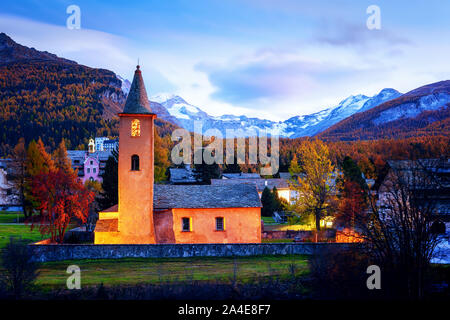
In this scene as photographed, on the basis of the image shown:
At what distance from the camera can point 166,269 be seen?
23969mm

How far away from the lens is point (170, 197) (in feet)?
109

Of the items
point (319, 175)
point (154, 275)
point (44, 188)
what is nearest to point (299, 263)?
point (154, 275)

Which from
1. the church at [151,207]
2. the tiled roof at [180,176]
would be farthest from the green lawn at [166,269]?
the tiled roof at [180,176]

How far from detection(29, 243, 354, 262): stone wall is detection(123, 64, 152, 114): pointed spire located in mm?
10319

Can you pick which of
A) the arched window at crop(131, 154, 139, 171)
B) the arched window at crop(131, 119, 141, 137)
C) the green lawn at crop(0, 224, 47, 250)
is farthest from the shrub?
the green lawn at crop(0, 224, 47, 250)

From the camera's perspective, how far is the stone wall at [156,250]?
27078 millimetres

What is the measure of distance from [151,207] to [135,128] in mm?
6268

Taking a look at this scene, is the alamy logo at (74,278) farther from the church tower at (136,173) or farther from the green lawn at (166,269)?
the church tower at (136,173)

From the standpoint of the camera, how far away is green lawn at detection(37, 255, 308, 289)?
2144 cm

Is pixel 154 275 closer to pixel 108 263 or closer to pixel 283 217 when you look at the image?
pixel 108 263

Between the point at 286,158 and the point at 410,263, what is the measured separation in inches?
4342

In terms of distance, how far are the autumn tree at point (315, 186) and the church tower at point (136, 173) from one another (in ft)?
52.5

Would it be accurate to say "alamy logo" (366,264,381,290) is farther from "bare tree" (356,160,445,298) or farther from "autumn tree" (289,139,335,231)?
"autumn tree" (289,139,335,231)

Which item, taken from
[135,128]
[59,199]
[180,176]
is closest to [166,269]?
[135,128]
